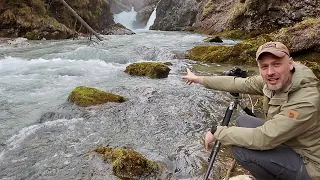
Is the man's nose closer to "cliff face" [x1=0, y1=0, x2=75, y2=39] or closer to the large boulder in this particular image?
the large boulder

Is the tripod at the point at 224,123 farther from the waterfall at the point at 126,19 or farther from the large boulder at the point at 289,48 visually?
the waterfall at the point at 126,19

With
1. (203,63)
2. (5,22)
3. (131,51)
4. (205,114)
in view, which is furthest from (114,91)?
(5,22)

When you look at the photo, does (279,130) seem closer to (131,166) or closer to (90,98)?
(131,166)

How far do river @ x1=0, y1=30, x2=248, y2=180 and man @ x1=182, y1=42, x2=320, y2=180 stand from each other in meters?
1.74

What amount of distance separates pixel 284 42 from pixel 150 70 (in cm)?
546

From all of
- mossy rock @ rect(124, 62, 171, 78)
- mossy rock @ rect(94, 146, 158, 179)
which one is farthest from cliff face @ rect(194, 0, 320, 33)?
mossy rock @ rect(94, 146, 158, 179)

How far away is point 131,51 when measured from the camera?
17172 millimetres

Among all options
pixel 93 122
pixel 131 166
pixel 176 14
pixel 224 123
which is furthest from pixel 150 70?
pixel 176 14

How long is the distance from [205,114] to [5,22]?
22814 mm

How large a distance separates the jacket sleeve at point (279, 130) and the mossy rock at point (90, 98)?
218 inches

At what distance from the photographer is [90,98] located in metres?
8.30

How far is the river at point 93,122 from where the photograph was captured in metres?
5.14

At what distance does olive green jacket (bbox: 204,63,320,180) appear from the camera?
9.09 ft

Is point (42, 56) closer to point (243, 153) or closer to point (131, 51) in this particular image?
point (131, 51)
